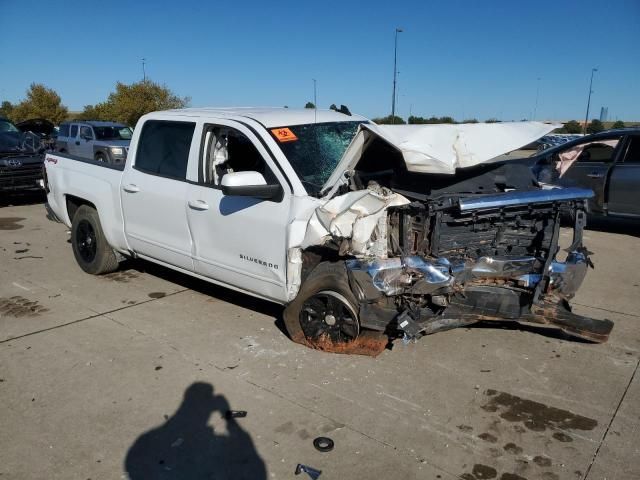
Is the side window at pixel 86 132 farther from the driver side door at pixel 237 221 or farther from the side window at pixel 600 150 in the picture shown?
the side window at pixel 600 150

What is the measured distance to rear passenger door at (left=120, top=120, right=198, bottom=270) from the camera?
4746 mm

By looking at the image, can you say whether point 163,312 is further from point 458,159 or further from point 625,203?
point 625,203

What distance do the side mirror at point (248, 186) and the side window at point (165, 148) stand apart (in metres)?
1.05

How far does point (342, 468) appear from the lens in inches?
111

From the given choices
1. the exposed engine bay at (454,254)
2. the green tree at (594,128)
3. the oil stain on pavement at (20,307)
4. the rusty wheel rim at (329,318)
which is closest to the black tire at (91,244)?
the oil stain on pavement at (20,307)

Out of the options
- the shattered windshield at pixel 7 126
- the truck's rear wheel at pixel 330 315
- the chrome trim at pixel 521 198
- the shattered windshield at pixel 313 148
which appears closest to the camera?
the chrome trim at pixel 521 198

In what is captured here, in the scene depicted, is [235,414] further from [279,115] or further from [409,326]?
[279,115]

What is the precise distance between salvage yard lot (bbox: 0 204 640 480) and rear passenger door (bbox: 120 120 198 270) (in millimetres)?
629

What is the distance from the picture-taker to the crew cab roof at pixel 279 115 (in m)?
4.45

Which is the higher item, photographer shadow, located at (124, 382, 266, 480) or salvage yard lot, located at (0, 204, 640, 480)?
salvage yard lot, located at (0, 204, 640, 480)

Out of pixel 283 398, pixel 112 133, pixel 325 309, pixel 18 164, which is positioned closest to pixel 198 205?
pixel 325 309

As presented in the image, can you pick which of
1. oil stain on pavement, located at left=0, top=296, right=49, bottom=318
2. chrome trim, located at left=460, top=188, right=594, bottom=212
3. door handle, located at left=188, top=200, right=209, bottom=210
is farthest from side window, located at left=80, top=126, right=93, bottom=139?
chrome trim, located at left=460, top=188, right=594, bottom=212

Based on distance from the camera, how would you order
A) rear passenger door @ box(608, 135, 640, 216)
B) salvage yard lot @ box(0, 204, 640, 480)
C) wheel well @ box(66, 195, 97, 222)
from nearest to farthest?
salvage yard lot @ box(0, 204, 640, 480), wheel well @ box(66, 195, 97, 222), rear passenger door @ box(608, 135, 640, 216)

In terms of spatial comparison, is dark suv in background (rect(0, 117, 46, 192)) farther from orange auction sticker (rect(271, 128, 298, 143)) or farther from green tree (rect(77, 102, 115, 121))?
green tree (rect(77, 102, 115, 121))
